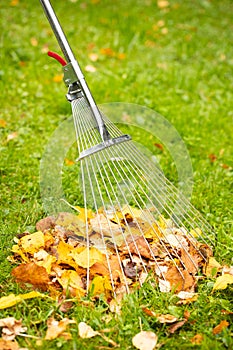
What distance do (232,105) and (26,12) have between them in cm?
227

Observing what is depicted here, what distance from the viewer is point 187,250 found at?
2.33 meters

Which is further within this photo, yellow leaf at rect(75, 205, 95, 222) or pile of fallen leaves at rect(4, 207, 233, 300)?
yellow leaf at rect(75, 205, 95, 222)

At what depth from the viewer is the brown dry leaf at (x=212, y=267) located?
2221 mm

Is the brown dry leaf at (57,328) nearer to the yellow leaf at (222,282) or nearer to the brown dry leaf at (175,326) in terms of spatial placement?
the brown dry leaf at (175,326)

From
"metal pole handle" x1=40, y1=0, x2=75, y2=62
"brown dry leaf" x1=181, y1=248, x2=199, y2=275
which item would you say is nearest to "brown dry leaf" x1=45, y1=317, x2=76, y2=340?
"brown dry leaf" x1=181, y1=248, x2=199, y2=275

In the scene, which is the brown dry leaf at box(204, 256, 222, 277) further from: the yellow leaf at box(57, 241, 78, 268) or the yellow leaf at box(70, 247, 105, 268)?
the yellow leaf at box(57, 241, 78, 268)

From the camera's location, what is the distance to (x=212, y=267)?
226 centimetres

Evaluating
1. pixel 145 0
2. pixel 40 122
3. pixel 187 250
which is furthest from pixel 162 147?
pixel 145 0

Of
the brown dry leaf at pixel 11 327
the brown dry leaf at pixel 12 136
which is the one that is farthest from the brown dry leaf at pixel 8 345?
the brown dry leaf at pixel 12 136

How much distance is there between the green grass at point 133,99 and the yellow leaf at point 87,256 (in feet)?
0.62

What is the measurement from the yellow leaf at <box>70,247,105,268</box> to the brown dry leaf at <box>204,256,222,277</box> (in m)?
0.46

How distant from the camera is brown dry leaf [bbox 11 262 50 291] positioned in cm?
207

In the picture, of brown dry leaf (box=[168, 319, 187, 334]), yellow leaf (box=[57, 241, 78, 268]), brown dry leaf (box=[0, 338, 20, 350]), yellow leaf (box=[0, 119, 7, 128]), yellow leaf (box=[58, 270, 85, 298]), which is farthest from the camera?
yellow leaf (box=[0, 119, 7, 128])

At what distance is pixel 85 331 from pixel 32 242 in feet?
1.80
